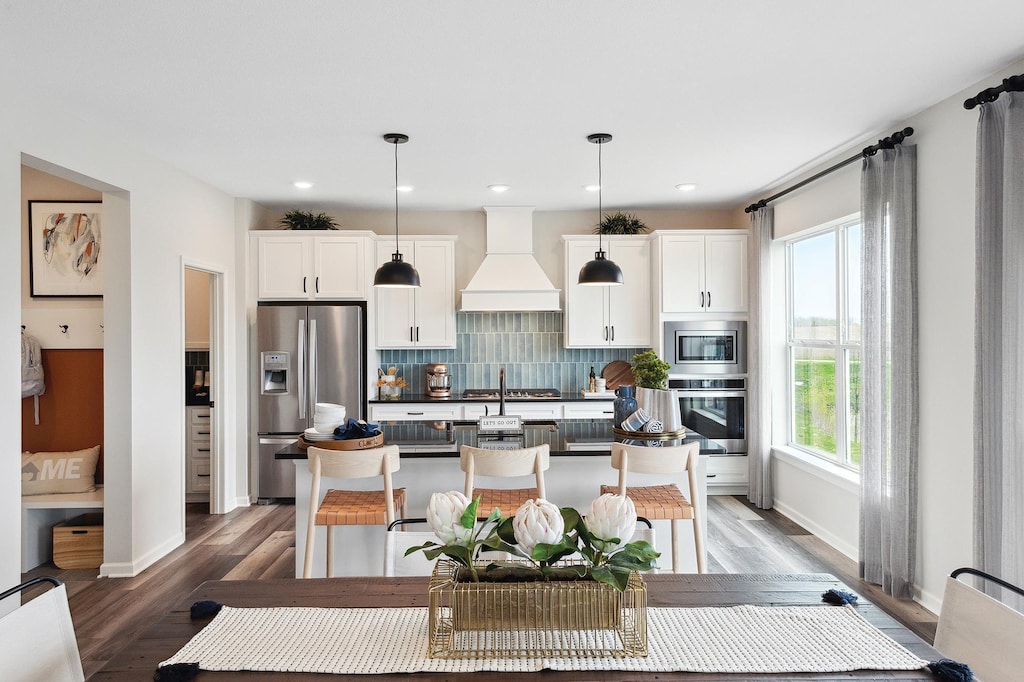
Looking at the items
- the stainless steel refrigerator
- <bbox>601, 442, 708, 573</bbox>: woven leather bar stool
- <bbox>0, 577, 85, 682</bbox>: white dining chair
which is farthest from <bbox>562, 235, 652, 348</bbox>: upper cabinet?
<bbox>0, 577, 85, 682</bbox>: white dining chair

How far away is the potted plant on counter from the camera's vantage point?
321cm

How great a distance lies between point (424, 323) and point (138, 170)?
2.59 m

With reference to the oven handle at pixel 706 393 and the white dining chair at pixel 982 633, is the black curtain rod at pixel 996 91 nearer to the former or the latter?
the white dining chair at pixel 982 633

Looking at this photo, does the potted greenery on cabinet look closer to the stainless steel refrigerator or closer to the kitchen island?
the stainless steel refrigerator

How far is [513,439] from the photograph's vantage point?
321cm

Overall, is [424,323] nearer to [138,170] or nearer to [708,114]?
[138,170]

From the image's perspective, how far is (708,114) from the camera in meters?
3.30

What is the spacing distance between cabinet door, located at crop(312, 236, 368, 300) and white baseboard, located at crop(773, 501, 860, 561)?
396cm

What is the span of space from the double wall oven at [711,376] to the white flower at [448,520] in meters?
4.46

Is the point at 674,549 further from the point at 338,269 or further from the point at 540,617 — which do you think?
the point at 338,269

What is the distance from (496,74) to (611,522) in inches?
86.2

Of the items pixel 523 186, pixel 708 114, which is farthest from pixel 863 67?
pixel 523 186

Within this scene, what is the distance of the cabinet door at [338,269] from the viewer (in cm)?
543

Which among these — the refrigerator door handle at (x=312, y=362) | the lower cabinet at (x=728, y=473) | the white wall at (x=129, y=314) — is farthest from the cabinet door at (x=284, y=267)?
the lower cabinet at (x=728, y=473)
